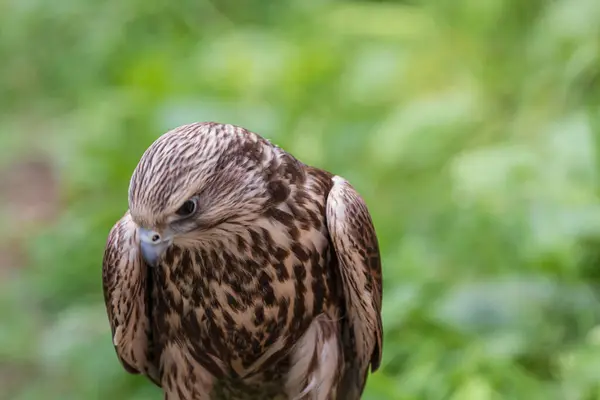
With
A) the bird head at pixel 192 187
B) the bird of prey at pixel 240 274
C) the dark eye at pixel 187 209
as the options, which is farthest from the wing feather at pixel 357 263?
the dark eye at pixel 187 209

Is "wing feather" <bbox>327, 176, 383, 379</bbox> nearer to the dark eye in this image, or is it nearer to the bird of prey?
the bird of prey

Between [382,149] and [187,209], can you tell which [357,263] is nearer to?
[187,209]

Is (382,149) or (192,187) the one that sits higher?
(192,187)

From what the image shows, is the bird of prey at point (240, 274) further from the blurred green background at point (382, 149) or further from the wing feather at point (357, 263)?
the blurred green background at point (382, 149)

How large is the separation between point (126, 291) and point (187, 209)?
1.67 feet

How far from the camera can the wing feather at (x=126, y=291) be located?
2.20 m

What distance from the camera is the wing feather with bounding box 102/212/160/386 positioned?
86.7 inches

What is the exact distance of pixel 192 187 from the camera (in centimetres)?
181

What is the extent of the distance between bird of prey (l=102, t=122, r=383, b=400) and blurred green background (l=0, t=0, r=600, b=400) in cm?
87

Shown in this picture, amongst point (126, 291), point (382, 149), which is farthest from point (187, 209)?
point (382, 149)

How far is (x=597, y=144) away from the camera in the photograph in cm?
389

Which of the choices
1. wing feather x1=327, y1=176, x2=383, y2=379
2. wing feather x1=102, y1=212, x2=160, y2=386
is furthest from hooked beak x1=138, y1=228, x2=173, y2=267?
wing feather x1=327, y1=176, x2=383, y2=379

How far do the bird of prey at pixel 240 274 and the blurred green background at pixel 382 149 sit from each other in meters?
0.87

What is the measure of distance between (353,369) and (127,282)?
67 centimetres
